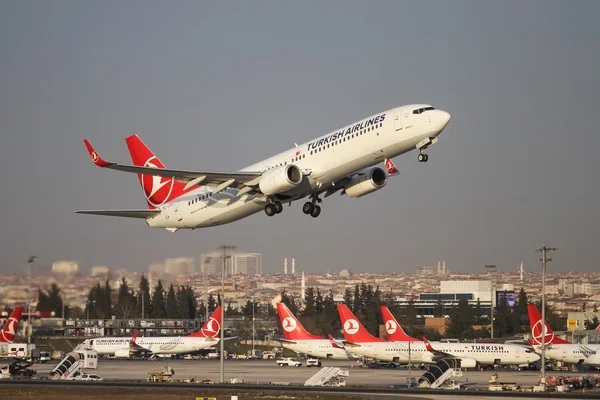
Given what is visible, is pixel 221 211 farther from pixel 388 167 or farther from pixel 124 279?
pixel 124 279

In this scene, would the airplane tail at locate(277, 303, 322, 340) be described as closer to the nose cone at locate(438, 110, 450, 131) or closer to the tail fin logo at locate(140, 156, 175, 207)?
the tail fin logo at locate(140, 156, 175, 207)

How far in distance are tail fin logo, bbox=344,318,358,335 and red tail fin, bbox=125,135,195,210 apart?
1260 inches

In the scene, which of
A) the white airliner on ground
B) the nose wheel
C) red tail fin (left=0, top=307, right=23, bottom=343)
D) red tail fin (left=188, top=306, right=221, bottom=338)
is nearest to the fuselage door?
the nose wheel

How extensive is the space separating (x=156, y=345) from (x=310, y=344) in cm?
2149

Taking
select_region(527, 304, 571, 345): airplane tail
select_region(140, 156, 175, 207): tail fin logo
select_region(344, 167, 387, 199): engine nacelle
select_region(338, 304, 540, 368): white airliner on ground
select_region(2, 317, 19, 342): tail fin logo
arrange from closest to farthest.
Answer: select_region(344, 167, 387, 199): engine nacelle, select_region(140, 156, 175, 207): tail fin logo, select_region(338, 304, 540, 368): white airliner on ground, select_region(2, 317, 19, 342): tail fin logo, select_region(527, 304, 571, 345): airplane tail

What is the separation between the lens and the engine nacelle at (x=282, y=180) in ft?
196

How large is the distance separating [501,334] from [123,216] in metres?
97.8

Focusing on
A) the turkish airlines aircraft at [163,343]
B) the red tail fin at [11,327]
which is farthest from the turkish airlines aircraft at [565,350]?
the red tail fin at [11,327]

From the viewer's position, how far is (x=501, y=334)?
502 feet

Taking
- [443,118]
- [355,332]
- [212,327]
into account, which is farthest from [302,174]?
[212,327]

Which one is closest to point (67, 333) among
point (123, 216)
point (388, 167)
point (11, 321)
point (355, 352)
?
point (11, 321)

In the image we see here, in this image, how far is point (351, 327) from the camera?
100250 mm

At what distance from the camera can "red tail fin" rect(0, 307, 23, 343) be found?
97.5 meters

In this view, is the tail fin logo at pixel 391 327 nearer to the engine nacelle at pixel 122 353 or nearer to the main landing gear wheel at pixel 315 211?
the engine nacelle at pixel 122 353
